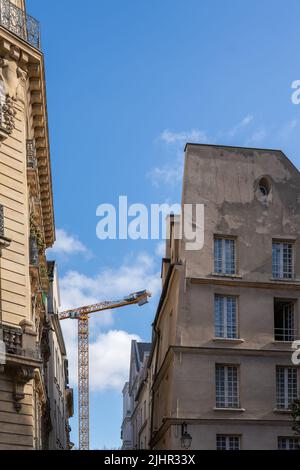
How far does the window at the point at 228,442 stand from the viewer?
33.1 m

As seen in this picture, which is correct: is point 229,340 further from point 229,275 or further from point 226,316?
point 229,275

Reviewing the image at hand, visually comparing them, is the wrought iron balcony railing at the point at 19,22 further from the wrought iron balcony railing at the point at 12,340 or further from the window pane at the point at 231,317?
the window pane at the point at 231,317

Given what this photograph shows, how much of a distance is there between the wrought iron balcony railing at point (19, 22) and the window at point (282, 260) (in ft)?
46.9

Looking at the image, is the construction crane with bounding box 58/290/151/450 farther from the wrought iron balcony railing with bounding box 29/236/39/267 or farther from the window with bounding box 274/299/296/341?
the wrought iron balcony railing with bounding box 29/236/39/267

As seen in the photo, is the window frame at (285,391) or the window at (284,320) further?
the window at (284,320)

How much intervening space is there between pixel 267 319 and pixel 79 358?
9454cm

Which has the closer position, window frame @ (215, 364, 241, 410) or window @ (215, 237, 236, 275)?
window frame @ (215, 364, 241, 410)

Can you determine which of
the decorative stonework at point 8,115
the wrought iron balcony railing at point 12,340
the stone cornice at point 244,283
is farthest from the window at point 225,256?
the wrought iron balcony railing at point 12,340

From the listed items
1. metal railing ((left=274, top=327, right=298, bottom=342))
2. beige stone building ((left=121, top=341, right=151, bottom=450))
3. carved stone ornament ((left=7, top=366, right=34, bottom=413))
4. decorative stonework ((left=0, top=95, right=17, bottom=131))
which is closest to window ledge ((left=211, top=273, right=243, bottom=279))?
metal railing ((left=274, top=327, right=298, bottom=342))

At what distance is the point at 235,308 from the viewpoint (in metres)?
34.7

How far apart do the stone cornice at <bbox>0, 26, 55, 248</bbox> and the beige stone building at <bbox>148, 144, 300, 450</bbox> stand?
630 centimetres

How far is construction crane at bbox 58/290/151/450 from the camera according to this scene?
407ft

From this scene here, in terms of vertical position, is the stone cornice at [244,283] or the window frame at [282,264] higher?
the window frame at [282,264]
